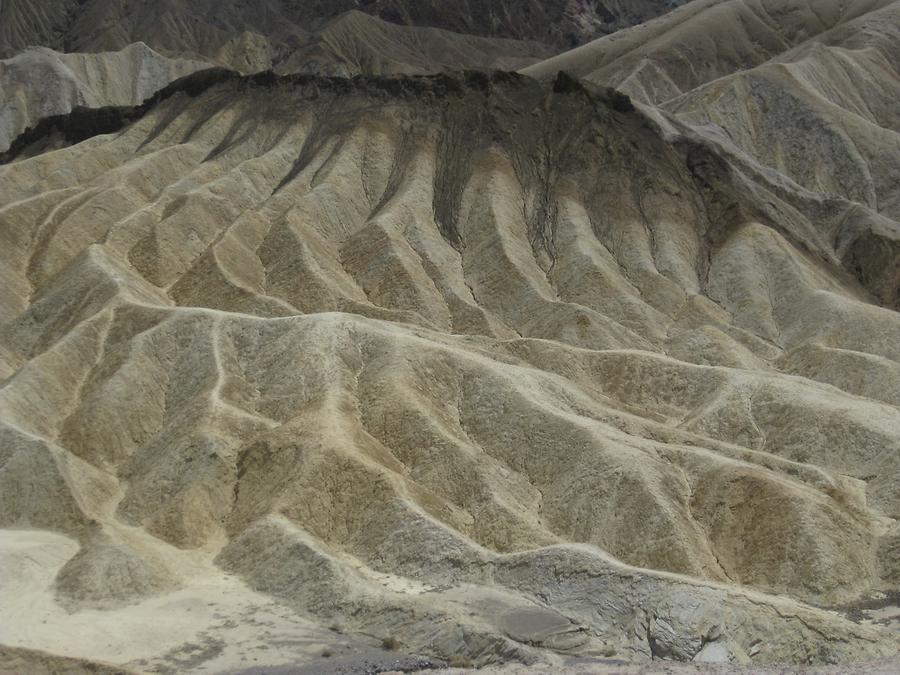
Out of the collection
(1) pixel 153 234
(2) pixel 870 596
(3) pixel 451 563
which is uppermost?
(1) pixel 153 234

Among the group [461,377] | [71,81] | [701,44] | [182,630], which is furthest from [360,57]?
[182,630]

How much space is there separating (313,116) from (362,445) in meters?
56.4

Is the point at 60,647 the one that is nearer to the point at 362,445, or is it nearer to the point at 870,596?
the point at 362,445

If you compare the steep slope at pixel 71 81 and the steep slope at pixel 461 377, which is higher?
the steep slope at pixel 71 81

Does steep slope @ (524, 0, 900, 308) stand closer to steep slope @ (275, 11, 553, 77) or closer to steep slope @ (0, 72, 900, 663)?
steep slope @ (0, 72, 900, 663)

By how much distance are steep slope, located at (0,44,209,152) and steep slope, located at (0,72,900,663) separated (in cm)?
4481

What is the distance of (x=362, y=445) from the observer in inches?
1797

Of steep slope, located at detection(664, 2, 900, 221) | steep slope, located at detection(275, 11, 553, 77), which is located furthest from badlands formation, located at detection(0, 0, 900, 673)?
steep slope, located at detection(275, 11, 553, 77)

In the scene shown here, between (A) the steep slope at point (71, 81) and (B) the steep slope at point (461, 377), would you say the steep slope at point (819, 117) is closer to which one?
(B) the steep slope at point (461, 377)

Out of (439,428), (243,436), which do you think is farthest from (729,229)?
(243,436)

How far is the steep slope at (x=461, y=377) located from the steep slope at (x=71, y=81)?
44812 millimetres

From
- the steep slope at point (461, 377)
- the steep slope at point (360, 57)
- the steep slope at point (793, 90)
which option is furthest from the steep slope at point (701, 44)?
the steep slope at point (461, 377)

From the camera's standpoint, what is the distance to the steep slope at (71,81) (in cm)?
13288

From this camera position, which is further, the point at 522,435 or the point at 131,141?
the point at 131,141
